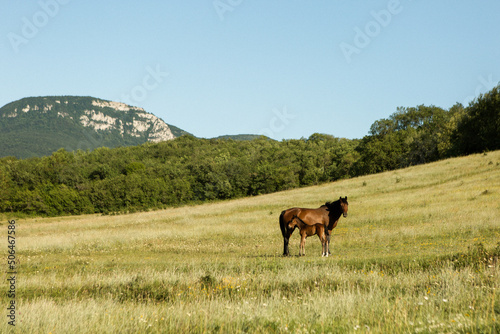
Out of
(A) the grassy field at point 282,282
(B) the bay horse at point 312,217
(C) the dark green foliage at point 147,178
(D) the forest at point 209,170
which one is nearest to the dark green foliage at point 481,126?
(D) the forest at point 209,170

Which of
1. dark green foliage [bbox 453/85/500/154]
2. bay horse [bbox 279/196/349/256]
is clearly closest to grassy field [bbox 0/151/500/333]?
bay horse [bbox 279/196/349/256]

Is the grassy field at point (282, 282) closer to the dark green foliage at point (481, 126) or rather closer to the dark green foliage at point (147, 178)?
the dark green foliage at point (481, 126)

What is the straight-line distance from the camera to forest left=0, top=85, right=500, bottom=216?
278 feet

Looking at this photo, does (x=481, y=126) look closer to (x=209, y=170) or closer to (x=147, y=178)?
(x=209, y=170)

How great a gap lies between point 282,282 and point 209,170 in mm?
108478

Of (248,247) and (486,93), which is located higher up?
(486,93)

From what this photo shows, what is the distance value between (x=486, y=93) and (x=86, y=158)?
123 m

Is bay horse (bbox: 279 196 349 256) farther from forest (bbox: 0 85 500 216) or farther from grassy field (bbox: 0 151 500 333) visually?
forest (bbox: 0 85 500 216)

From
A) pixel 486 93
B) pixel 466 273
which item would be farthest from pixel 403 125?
pixel 466 273

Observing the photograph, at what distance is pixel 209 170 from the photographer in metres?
117

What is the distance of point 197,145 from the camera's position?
16162cm

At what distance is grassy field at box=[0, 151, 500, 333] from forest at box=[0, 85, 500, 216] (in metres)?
58.0

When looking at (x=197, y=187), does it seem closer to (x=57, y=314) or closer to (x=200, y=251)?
(x=200, y=251)

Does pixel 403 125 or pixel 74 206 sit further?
pixel 403 125
